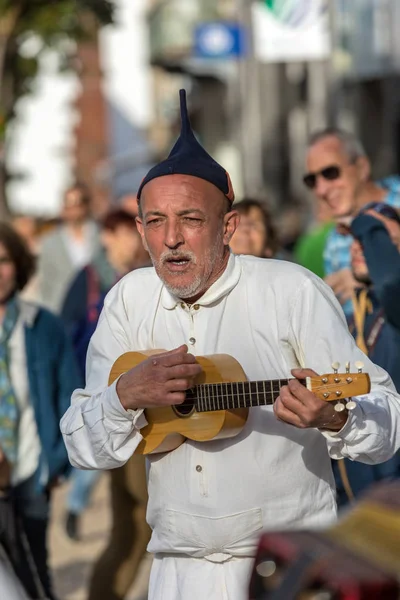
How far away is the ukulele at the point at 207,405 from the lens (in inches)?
164

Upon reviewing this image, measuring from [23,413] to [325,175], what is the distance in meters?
1.82

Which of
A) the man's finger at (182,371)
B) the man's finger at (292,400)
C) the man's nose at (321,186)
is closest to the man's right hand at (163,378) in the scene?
the man's finger at (182,371)

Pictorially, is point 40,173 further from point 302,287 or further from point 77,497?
point 302,287

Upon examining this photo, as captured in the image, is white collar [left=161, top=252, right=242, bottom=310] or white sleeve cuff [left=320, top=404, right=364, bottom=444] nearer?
white sleeve cuff [left=320, top=404, right=364, bottom=444]

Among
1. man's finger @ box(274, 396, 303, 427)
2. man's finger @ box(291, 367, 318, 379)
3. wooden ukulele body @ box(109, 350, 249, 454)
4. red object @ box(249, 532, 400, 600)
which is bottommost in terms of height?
wooden ukulele body @ box(109, 350, 249, 454)

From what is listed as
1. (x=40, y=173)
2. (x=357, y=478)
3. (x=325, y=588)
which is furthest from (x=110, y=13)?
(x=40, y=173)

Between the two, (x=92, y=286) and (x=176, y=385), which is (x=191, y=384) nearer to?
(x=176, y=385)

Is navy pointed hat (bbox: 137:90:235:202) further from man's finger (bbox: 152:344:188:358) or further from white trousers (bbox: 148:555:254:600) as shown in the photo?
white trousers (bbox: 148:555:254:600)

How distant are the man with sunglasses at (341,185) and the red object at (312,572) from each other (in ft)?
14.2

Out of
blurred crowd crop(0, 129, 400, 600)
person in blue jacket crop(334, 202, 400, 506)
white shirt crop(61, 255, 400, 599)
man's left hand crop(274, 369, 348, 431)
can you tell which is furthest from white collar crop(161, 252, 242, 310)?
blurred crowd crop(0, 129, 400, 600)

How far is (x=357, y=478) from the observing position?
19.3 feet

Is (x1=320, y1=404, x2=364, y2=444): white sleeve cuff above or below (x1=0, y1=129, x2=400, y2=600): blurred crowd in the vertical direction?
above

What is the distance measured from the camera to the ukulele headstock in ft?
12.4

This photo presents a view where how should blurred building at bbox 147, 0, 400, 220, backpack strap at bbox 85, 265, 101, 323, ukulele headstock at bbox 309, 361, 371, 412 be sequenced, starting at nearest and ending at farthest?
ukulele headstock at bbox 309, 361, 371, 412 < backpack strap at bbox 85, 265, 101, 323 < blurred building at bbox 147, 0, 400, 220
